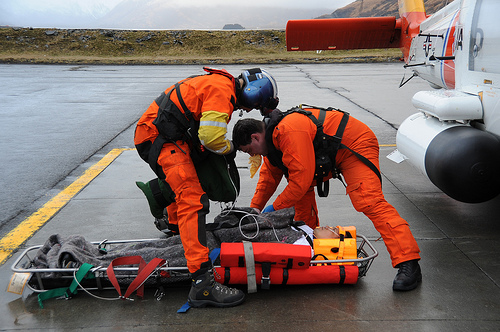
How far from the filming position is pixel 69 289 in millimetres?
3172

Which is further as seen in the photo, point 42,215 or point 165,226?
point 42,215

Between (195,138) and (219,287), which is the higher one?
(195,138)

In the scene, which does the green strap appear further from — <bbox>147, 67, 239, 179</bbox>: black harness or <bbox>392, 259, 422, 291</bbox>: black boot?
<bbox>392, 259, 422, 291</bbox>: black boot

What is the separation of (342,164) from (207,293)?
5.04 ft

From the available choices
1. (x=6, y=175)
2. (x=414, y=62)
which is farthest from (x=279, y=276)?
(x=414, y=62)

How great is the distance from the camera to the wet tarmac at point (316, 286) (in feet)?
9.45

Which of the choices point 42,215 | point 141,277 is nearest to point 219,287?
point 141,277

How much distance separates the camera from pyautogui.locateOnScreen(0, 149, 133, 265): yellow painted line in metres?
4.00

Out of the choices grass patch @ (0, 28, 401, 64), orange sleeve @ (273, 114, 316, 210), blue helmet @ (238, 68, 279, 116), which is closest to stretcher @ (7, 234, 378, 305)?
orange sleeve @ (273, 114, 316, 210)

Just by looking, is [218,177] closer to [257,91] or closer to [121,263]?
[257,91]

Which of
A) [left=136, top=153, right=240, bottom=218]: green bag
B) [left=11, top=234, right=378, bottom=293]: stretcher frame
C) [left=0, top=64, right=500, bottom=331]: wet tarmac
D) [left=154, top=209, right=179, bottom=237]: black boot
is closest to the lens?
[left=0, top=64, right=500, bottom=331]: wet tarmac

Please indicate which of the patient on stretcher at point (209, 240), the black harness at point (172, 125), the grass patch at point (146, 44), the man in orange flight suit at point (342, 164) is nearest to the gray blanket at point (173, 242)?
the patient on stretcher at point (209, 240)

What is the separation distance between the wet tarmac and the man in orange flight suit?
0.26m

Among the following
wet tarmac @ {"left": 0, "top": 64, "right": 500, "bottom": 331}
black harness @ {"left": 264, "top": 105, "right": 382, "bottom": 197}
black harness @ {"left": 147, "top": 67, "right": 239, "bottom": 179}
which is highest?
black harness @ {"left": 147, "top": 67, "right": 239, "bottom": 179}
